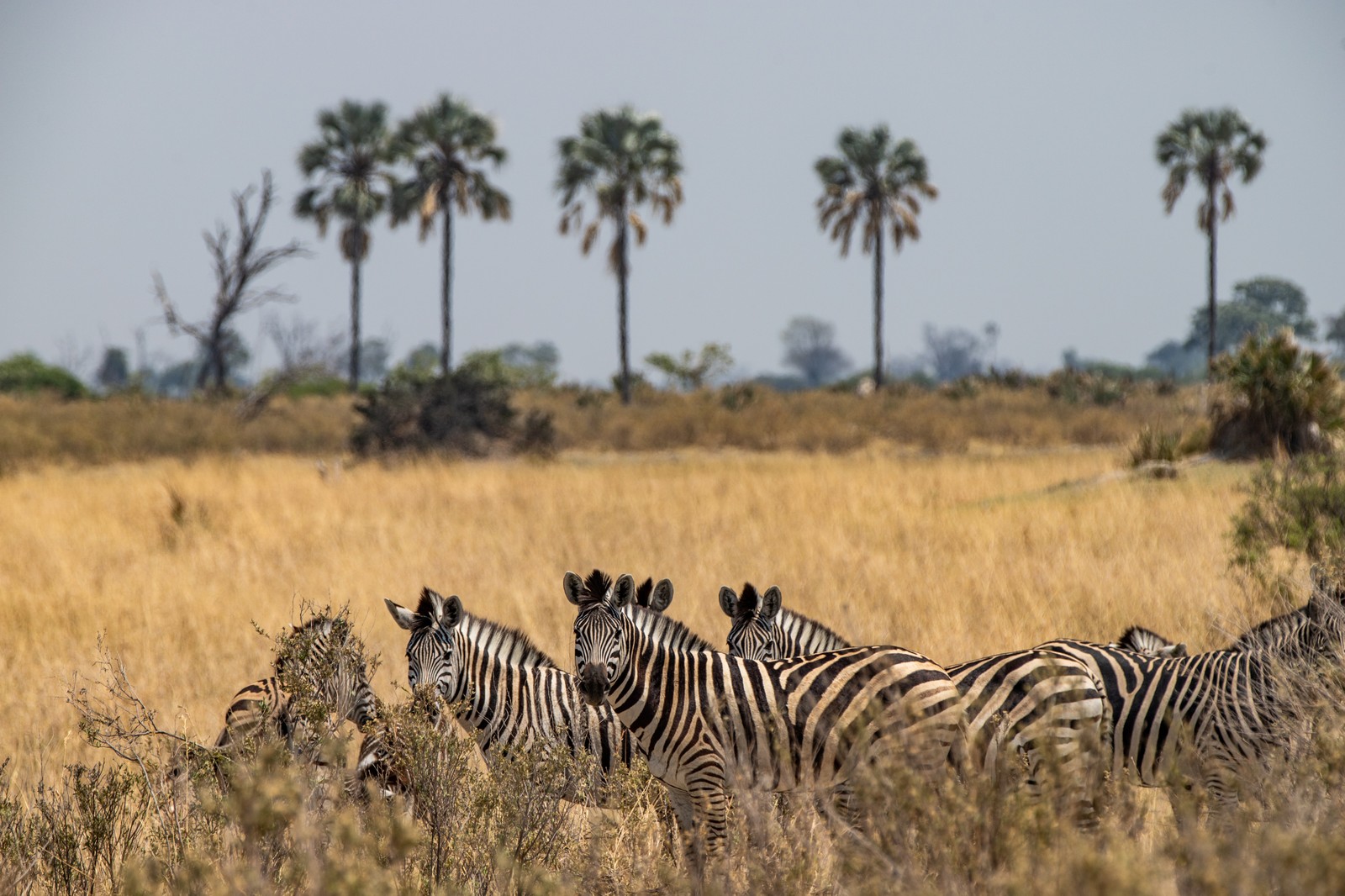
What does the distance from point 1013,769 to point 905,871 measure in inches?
31.0

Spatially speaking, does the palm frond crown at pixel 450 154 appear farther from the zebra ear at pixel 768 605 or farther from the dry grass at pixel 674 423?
the zebra ear at pixel 768 605

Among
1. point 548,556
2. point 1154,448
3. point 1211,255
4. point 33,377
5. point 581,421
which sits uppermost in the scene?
point 1211,255

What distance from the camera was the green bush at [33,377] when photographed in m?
53.4

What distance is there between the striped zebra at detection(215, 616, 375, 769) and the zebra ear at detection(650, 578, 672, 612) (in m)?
1.38

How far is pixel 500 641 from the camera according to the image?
5.90 metres

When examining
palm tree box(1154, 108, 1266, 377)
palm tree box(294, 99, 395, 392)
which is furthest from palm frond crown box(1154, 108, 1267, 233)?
palm tree box(294, 99, 395, 392)

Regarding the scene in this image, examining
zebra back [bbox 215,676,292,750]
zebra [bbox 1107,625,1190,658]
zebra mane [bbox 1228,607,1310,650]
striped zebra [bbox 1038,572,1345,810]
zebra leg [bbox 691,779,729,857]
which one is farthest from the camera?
zebra [bbox 1107,625,1190,658]

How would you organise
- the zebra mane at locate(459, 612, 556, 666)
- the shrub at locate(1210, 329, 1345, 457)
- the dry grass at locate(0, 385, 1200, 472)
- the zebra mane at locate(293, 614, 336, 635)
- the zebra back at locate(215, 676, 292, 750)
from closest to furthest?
the zebra back at locate(215, 676, 292, 750)
the zebra mane at locate(293, 614, 336, 635)
the zebra mane at locate(459, 612, 556, 666)
the shrub at locate(1210, 329, 1345, 457)
the dry grass at locate(0, 385, 1200, 472)

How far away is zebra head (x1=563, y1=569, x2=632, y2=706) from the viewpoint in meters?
4.46

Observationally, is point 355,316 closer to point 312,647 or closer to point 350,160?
point 350,160

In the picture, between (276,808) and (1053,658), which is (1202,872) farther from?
(276,808)

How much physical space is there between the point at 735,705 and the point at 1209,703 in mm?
2100

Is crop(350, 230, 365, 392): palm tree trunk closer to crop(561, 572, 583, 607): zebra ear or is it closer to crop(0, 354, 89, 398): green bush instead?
crop(0, 354, 89, 398): green bush

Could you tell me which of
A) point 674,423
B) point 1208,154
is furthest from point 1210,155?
point 674,423
